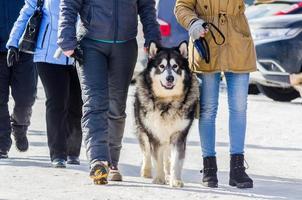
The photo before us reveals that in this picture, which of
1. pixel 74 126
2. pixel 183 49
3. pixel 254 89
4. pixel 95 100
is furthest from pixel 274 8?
pixel 95 100

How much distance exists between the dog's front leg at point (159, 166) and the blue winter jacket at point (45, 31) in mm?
1234

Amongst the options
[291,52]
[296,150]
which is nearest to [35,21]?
[296,150]

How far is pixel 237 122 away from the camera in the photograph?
8062 mm

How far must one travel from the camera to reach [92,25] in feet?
26.1

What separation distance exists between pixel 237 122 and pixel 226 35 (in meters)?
0.69

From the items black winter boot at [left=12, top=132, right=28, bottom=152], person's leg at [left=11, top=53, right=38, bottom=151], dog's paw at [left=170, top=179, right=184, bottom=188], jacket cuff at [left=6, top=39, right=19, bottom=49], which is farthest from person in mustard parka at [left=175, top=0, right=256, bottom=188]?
black winter boot at [left=12, top=132, right=28, bottom=152]

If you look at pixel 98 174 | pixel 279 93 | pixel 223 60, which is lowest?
pixel 279 93

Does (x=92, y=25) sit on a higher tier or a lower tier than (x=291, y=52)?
higher

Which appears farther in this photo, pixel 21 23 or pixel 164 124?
pixel 21 23

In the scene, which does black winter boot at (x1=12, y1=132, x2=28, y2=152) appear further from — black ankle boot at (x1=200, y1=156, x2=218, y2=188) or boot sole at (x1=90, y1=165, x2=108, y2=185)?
black ankle boot at (x1=200, y1=156, x2=218, y2=188)

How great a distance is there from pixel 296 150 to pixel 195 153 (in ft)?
3.80

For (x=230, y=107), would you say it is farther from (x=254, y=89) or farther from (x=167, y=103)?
(x=254, y=89)

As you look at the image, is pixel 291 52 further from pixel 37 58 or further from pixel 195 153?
pixel 37 58

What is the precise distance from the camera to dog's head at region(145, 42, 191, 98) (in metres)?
8.19
